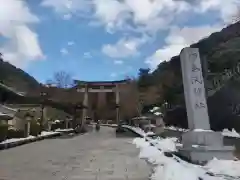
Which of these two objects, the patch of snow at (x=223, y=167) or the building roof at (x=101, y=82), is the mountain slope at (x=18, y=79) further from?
the patch of snow at (x=223, y=167)

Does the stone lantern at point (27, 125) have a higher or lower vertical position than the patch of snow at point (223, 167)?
higher

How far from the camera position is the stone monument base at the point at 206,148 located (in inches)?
412

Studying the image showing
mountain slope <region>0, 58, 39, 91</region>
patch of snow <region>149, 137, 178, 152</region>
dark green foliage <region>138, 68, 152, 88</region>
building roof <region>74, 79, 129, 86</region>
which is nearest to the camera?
patch of snow <region>149, 137, 178, 152</region>

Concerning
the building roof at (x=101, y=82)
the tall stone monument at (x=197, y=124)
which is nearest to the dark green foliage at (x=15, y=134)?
the tall stone monument at (x=197, y=124)

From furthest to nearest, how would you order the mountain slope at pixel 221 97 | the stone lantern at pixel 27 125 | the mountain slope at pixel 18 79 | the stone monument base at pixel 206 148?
the mountain slope at pixel 18 79 → the stone lantern at pixel 27 125 → the mountain slope at pixel 221 97 → the stone monument base at pixel 206 148

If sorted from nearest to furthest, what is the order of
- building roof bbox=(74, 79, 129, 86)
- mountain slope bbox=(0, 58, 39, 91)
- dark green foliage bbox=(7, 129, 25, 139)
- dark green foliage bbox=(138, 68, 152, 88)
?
dark green foliage bbox=(7, 129, 25, 139)
mountain slope bbox=(0, 58, 39, 91)
dark green foliage bbox=(138, 68, 152, 88)
building roof bbox=(74, 79, 129, 86)

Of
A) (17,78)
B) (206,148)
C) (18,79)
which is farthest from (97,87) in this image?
(206,148)

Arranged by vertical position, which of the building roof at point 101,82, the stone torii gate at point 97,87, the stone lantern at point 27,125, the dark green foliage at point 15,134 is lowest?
the dark green foliage at point 15,134

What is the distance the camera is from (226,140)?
64.5 feet

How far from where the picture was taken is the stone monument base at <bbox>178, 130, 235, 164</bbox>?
412 inches

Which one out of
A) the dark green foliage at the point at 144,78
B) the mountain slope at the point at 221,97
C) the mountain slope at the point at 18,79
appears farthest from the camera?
the dark green foliage at the point at 144,78

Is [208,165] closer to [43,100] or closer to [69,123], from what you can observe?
[43,100]

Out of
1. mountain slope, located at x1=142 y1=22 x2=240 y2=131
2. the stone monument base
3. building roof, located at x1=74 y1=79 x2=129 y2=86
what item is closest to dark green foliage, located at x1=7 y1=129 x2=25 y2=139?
mountain slope, located at x1=142 y1=22 x2=240 y2=131

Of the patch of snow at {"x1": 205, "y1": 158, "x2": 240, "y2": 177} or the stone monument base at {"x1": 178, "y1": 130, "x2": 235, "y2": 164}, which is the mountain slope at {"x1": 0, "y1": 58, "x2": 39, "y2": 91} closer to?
the stone monument base at {"x1": 178, "y1": 130, "x2": 235, "y2": 164}
